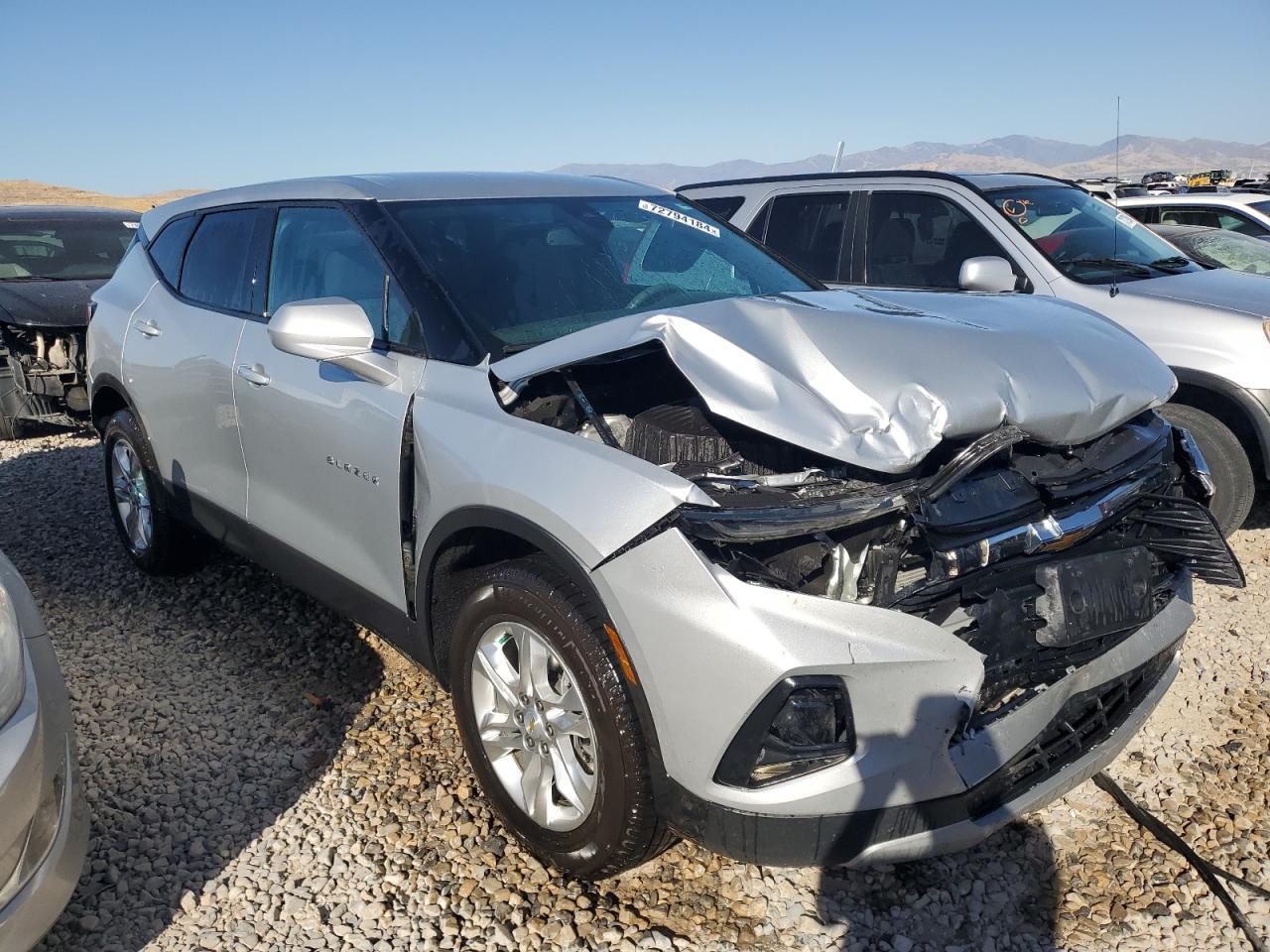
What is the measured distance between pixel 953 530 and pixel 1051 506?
0.37 meters

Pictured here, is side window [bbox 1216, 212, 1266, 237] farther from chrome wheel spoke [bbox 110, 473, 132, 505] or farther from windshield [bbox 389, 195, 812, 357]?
chrome wheel spoke [bbox 110, 473, 132, 505]

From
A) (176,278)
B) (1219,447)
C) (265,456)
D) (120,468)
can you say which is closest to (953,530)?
(265,456)

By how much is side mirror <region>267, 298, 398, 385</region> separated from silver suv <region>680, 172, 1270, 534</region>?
275 cm

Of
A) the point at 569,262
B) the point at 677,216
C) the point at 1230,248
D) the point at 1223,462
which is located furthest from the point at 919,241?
A: the point at 1230,248

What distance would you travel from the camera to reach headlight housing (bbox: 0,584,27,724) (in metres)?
2.22

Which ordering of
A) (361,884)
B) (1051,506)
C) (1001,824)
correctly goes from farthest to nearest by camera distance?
(361,884), (1051,506), (1001,824)

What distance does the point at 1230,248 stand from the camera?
7723mm

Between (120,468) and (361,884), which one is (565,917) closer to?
(361,884)

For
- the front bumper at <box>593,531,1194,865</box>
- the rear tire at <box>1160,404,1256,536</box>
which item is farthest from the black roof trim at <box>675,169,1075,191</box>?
the front bumper at <box>593,531,1194,865</box>

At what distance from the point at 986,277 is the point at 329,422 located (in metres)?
2.83

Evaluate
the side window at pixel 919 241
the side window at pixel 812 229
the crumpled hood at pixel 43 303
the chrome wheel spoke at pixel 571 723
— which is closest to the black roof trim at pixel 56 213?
the crumpled hood at pixel 43 303

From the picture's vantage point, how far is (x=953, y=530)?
2354 millimetres

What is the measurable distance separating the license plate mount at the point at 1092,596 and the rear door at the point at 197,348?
2808mm

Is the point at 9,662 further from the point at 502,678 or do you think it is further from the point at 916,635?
the point at 916,635
